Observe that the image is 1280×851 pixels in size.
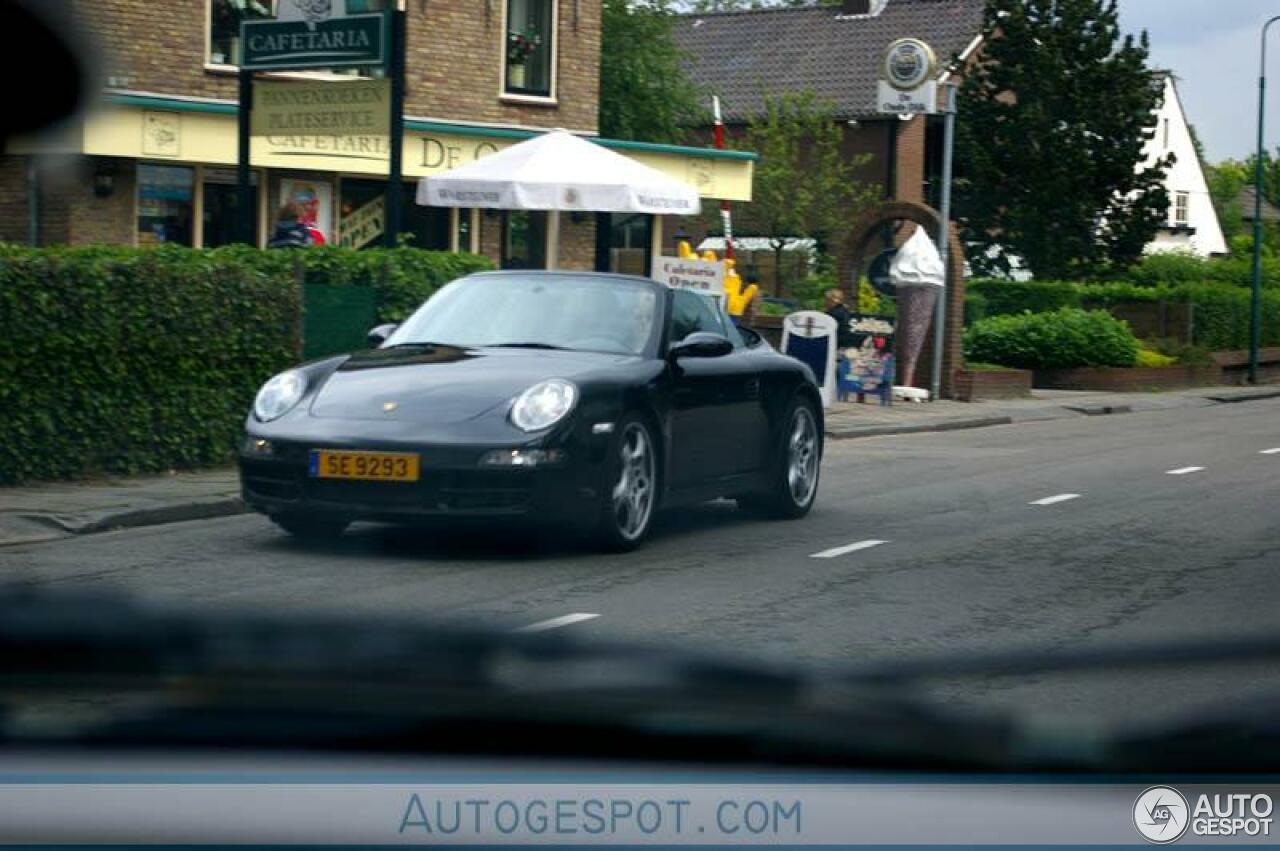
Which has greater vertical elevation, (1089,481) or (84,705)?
(84,705)

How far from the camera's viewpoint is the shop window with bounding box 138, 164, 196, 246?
25.1 metres

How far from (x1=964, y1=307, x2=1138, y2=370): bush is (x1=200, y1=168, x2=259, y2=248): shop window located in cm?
1272

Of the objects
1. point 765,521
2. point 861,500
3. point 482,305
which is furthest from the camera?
point 861,500

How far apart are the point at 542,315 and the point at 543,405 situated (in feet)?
4.07

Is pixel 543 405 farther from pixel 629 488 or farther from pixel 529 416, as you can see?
pixel 629 488

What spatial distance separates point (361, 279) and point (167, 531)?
509cm

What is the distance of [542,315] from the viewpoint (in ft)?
35.1

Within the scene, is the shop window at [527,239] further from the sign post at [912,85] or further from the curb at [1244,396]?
the curb at [1244,396]

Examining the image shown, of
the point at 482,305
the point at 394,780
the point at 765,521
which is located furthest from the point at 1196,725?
the point at 765,521

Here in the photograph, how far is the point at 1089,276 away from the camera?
142 ft

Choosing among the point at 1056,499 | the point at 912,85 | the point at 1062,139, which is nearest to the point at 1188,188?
the point at 1062,139

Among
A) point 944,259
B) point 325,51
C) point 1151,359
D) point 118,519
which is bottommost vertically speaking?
point 118,519

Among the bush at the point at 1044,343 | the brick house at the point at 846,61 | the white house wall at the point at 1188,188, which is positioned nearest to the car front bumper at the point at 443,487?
the bush at the point at 1044,343

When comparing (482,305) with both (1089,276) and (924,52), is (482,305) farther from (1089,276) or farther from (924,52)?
(1089,276)
